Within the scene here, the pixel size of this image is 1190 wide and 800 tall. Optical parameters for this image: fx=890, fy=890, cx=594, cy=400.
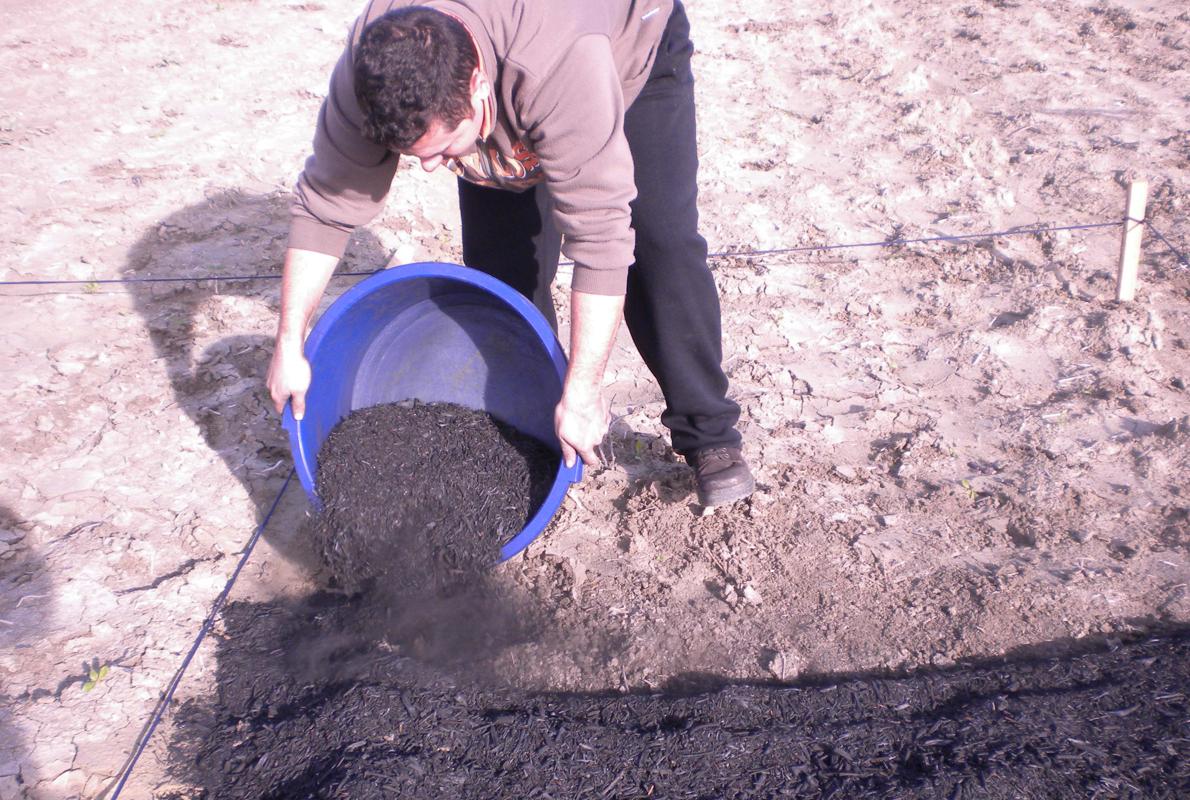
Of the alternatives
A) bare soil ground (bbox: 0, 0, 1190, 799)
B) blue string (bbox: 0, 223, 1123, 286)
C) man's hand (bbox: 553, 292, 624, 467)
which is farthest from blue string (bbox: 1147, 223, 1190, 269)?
man's hand (bbox: 553, 292, 624, 467)

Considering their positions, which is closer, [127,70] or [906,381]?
[906,381]

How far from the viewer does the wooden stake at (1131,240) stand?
3.47 metres

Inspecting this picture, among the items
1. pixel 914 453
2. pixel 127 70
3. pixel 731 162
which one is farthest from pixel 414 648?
pixel 127 70

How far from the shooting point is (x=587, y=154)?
1.73 m

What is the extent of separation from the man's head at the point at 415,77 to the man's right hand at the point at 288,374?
735 millimetres

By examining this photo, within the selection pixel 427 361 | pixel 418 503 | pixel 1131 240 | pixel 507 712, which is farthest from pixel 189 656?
pixel 1131 240

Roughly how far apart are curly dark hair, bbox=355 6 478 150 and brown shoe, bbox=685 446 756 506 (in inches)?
50.8

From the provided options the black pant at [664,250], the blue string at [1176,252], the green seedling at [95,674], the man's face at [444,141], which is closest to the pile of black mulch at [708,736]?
the green seedling at [95,674]

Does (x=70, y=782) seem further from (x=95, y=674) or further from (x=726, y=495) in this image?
(x=726, y=495)

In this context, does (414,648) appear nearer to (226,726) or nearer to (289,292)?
(226,726)

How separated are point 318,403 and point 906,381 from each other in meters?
2.07

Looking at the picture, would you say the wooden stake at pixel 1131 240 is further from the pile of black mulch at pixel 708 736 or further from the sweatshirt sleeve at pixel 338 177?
the sweatshirt sleeve at pixel 338 177

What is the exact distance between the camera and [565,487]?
2.18 metres

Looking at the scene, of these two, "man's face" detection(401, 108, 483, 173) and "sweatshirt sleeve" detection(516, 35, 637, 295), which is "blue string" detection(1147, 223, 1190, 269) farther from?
"man's face" detection(401, 108, 483, 173)
